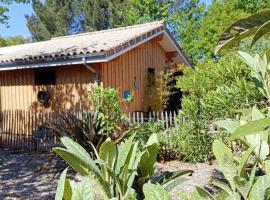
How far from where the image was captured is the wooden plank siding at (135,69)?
13770mm

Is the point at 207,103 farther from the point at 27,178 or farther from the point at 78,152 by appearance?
the point at 78,152

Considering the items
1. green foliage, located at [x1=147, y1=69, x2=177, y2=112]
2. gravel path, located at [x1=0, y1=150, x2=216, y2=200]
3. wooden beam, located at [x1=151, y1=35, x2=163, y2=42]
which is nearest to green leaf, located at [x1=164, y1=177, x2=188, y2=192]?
gravel path, located at [x1=0, y1=150, x2=216, y2=200]

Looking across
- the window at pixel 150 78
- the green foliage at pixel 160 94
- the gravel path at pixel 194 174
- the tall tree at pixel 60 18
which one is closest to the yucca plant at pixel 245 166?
the gravel path at pixel 194 174

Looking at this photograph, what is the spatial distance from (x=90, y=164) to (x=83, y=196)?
0.54m

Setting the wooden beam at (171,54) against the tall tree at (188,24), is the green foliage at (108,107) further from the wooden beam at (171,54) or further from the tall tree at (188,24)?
the tall tree at (188,24)

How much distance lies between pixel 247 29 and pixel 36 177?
7.24 meters

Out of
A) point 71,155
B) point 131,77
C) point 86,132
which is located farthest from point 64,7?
point 71,155

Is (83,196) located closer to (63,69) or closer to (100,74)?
(100,74)

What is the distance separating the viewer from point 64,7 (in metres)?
45.3

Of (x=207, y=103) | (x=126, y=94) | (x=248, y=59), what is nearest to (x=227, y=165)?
(x=248, y=59)

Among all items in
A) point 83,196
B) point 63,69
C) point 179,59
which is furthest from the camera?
point 179,59

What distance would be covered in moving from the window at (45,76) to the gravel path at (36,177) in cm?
468

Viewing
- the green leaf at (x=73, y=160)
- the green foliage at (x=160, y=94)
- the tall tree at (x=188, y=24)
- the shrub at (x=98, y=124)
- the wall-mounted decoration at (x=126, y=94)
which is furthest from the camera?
the tall tree at (x=188, y=24)

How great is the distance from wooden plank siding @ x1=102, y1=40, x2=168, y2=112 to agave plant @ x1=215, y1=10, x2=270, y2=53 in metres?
11.5
